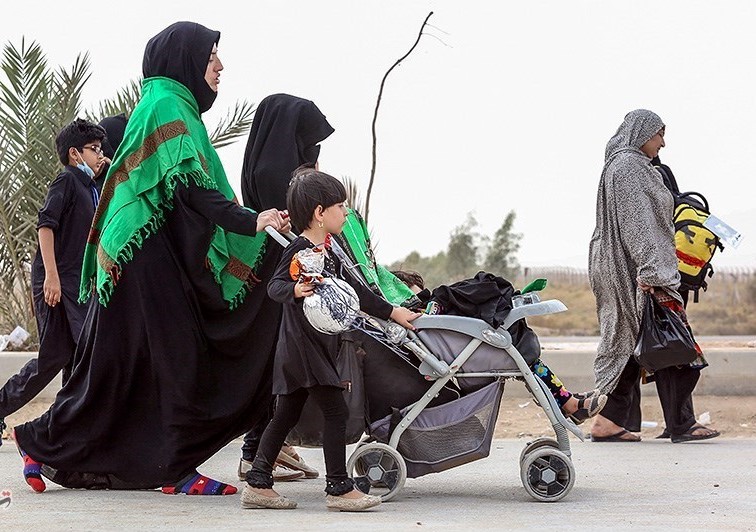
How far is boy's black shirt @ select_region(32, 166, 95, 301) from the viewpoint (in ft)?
21.2

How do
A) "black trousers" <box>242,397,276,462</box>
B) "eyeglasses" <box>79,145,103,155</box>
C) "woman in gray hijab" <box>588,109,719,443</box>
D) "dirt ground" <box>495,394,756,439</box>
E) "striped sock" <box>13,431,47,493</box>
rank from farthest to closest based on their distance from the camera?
"dirt ground" <box>495,394,756,439</box>
"woman in gray hijab" <box>588,109,719,443</box>
"eyeglasses" <box>79,145,103,155</box>
"black trousers" <box>242,397,276,462</box>
"striped sock" <box>13,431,47,493</box>

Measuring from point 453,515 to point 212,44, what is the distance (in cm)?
205

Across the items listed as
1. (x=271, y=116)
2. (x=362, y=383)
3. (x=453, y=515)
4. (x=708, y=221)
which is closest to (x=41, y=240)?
(x=271, y=116)

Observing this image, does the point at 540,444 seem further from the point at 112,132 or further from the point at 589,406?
the point at 112,132

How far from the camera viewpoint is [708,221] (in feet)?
24.5

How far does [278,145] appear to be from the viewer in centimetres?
570

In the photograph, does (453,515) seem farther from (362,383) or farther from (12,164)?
(12,164)

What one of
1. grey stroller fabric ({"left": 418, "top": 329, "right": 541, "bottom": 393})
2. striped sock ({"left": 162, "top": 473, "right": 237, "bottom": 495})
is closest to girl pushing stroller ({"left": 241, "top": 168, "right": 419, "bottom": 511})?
grey stroller fabric ({"left": 418, "top": 329, "right": 541, "bottom": 393})

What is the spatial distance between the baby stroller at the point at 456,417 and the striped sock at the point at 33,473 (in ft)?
4.10

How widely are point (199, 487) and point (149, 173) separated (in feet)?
4.00

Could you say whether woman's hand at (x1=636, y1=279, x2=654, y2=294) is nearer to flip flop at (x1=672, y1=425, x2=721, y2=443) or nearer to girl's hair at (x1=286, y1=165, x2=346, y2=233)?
flip flop at (x1=672, y1=425, x2=721, y2=443)

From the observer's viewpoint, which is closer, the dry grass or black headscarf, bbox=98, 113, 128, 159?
black headscarf, bbox=98, 113, 128, 159

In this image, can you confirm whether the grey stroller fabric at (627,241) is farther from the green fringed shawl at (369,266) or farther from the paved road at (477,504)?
the green fringed shawl at (369,266)

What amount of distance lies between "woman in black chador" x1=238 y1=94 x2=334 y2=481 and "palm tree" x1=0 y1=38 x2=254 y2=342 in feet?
16.6
